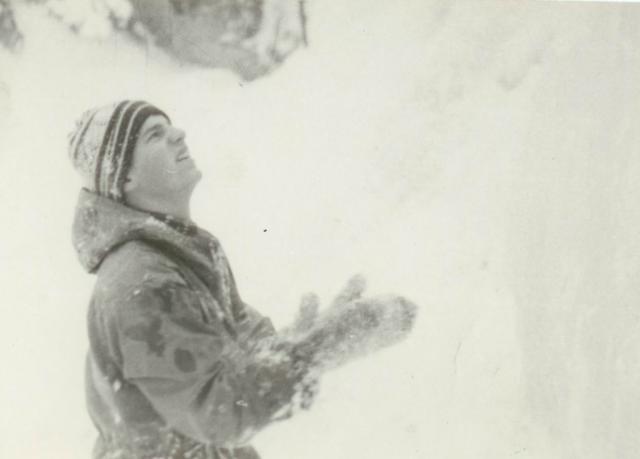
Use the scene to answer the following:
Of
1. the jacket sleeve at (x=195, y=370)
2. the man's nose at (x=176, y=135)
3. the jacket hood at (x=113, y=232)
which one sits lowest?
the jacket sleeve at (x=195, y=370)

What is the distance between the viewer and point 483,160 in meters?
1.41

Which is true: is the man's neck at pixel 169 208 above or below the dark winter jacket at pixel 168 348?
above

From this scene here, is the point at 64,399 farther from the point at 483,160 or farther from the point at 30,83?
the point at 483,160

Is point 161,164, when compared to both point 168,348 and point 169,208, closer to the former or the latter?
point 169,208

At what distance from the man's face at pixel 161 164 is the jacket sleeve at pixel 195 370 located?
0.48 feet

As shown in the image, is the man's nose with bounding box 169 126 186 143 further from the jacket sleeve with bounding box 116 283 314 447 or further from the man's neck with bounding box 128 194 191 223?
the jacket sleeve with bounding box 116 283 314 447

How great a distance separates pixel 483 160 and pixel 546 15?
0.76 feet

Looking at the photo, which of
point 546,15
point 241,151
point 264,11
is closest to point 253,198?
point 241,151

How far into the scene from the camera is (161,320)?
1.28 m

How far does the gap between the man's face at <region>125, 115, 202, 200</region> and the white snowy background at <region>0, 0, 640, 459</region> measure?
0.02 m

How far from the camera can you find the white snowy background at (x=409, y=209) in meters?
1.37

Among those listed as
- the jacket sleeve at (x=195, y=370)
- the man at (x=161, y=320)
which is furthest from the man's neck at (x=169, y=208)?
the jacket sleeve at (x=195, y=370)

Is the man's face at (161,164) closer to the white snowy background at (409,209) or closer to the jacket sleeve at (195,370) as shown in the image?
the white snowy background at (409,209)

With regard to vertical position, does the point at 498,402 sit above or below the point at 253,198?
below
